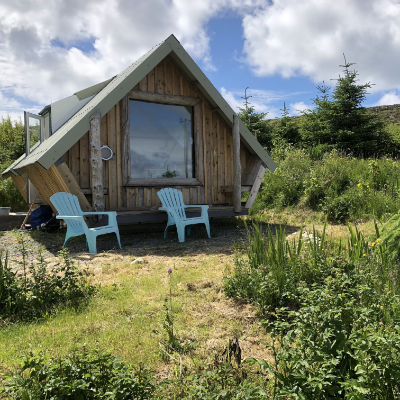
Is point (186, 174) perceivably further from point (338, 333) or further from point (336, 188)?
point (338, 333)

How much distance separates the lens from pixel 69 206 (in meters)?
5.39

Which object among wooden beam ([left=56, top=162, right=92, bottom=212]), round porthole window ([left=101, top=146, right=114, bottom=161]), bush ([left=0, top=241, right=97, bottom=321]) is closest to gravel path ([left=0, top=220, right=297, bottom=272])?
wooden beam ([left=56, top=162, right=92, bottom=212])

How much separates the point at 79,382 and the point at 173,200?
16.2ft

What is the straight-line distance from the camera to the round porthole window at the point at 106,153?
6.12 meters

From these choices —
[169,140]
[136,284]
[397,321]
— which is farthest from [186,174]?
[397,321]

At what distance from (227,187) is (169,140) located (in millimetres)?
1547

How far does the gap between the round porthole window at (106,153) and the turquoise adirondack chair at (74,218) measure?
992 mm

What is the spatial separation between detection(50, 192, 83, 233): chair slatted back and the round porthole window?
0.99 meters

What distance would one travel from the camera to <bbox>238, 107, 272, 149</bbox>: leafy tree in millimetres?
14427

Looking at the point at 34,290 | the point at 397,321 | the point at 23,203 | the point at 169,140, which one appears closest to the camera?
the point at 397,321

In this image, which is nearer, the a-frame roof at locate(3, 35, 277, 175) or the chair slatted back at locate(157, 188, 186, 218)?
the a-frame roof at locate(3, 35, 277, 175)

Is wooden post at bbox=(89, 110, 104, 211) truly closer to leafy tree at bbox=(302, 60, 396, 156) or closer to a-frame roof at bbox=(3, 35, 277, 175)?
a-frame roof at bbox=(3, 35, 277, 175)

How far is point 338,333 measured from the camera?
1600mm

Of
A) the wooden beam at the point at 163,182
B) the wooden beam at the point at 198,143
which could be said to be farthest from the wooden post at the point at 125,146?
the wooden beam at the point at 198,143
